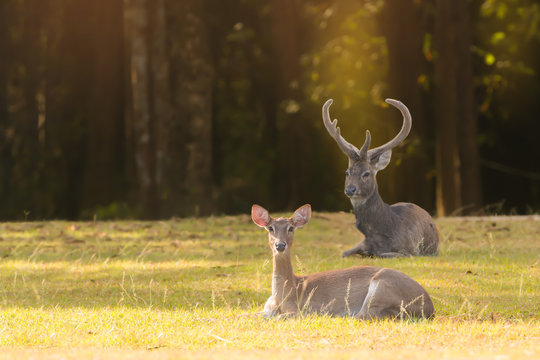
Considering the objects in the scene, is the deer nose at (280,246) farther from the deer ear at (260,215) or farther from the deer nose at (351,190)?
the deer nose at (351,190)

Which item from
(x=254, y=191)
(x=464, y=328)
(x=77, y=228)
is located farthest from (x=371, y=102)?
(x=464, y=328)

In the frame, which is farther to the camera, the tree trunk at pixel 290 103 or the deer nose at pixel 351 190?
the tree trunk at pixel 290 103

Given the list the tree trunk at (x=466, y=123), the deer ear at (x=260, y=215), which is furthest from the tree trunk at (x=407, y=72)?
the deer ear at (x=260, y=215)

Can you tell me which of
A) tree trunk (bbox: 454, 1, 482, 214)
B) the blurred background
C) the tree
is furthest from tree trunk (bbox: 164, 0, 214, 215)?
tree trunk (bbox: 454, 1, 482, 214)

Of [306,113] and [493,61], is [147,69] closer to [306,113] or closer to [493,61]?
[306,113]

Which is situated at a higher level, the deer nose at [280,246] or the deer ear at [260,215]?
the deer ear at [260,215]

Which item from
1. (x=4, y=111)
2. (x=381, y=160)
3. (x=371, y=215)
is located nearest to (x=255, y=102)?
(x=4, y=111)

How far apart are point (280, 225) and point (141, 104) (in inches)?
536

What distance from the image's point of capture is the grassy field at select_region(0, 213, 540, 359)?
7566 millimetres

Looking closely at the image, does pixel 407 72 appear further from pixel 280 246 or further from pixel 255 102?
pixel 280 246

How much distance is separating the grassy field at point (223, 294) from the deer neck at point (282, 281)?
308 millimetres

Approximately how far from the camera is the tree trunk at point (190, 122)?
2131cm

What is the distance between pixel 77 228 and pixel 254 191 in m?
15.3

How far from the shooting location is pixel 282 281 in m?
8.95
